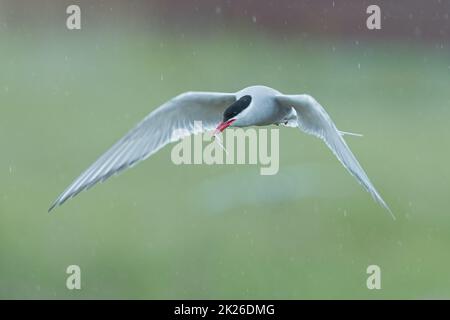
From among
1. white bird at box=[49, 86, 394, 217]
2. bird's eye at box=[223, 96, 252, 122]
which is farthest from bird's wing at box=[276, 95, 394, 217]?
bird's eye at box=[223, 96, 252, 122]

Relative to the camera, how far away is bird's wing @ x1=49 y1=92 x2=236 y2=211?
226 centimetres

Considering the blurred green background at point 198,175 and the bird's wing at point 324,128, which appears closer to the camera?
the bird's wing at point 324,128

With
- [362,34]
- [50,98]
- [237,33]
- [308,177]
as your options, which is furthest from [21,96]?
[362,34]

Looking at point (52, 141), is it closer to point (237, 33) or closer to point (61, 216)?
point (61, 216)

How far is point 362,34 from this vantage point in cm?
566

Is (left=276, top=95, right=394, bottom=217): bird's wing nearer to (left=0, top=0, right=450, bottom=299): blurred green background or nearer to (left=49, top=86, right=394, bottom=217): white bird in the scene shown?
(left=49, top=86, right=394, bottom=217): white bird

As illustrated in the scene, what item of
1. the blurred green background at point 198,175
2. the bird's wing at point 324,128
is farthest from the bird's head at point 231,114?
the blurred green background at point 198,175

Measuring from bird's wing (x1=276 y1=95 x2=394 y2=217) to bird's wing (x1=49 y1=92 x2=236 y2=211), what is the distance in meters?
0.20

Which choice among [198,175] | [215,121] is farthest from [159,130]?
[198,175]

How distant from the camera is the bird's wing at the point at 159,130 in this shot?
2264 millimetres

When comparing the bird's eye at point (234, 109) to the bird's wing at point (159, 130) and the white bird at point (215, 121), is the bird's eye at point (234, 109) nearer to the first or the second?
the white bird at point (215, 121)

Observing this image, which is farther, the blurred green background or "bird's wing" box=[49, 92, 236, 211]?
the blurred green background

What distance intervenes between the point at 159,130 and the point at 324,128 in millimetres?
460

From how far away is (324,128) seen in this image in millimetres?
2367
